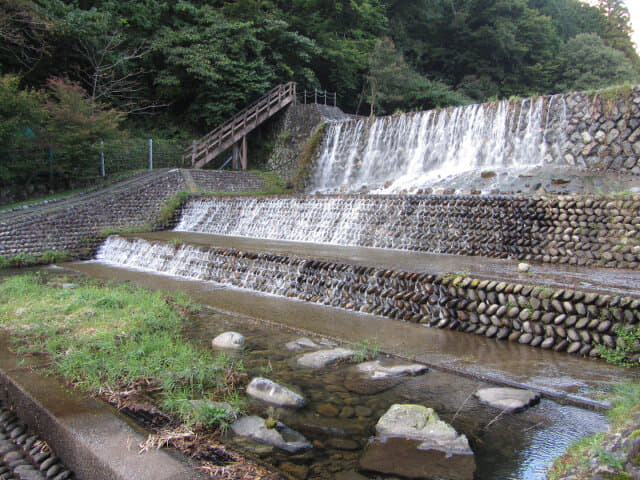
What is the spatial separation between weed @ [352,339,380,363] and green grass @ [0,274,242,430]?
99 cm

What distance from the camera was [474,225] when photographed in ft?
26.1

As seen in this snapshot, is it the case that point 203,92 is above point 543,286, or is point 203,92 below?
above

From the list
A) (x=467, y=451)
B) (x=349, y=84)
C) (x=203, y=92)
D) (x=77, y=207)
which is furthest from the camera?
(x=349, y=84)

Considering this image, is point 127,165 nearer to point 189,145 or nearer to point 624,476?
point 189,145

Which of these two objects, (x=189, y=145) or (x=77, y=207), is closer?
(x=77, y=207)

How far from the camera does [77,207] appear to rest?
38.0ft

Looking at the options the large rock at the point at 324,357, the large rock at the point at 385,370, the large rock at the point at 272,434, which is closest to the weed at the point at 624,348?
the large rock at the point at 385,370

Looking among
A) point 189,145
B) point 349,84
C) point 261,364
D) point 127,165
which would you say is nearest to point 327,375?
point 261,364

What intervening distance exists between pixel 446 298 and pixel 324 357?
1792 millimetres

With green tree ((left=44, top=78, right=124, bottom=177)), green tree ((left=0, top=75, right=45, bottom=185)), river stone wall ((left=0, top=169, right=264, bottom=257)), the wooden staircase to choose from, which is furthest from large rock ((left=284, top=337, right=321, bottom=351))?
the wooden staircase

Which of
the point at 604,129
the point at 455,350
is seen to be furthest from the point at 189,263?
the point at 604,129

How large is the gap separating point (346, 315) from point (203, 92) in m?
17.3

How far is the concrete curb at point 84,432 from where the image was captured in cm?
202

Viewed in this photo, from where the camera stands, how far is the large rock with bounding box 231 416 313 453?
8.18ft
